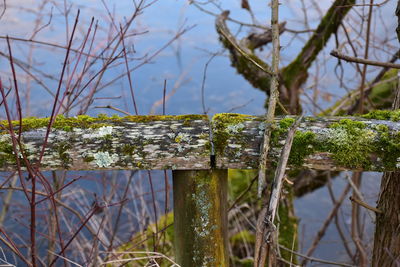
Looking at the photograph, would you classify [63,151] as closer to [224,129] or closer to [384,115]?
[224,129]

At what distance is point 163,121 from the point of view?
1.63m

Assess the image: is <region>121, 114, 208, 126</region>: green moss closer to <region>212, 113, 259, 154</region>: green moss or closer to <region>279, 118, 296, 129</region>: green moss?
<region>212, 113, 259, 154</region>: green moss

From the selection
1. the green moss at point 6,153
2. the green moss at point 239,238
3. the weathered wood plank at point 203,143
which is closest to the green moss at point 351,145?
the weathered wood plank at point 203,143

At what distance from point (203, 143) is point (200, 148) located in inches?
0.9

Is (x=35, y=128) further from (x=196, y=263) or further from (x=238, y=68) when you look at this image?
(x=238, y=68)

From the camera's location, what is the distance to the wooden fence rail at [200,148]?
1.54 metres

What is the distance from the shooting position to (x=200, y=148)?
1568 millimetres

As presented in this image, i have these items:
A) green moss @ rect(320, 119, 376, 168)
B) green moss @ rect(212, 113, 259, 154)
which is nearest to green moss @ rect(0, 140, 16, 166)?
green moss @ rect(212, 113, 259, 154)

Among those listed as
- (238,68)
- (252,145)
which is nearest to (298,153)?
(252,145)

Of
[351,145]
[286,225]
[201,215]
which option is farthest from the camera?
[286,225]

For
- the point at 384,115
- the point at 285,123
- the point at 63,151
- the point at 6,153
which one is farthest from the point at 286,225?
the point at 6,153

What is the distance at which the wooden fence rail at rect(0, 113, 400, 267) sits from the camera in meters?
1.54

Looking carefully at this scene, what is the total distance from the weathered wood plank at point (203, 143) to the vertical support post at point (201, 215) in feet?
0.27

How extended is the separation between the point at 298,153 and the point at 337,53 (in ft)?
2.36
